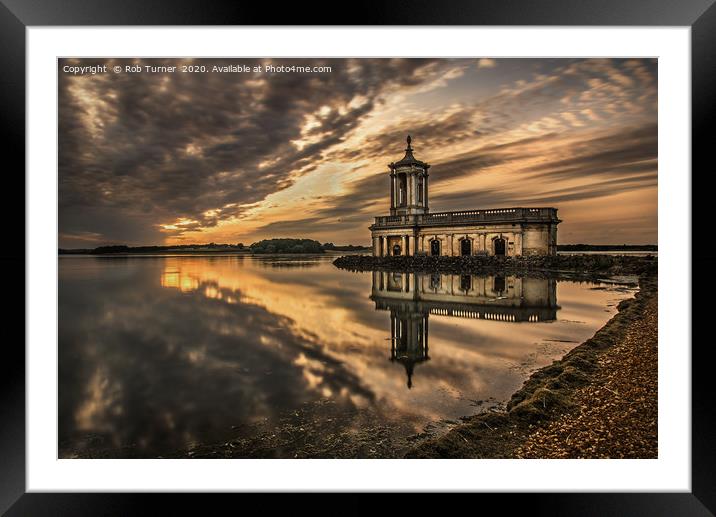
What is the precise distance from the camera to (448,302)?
7.18 m

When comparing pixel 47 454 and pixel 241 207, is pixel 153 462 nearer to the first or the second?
pixel 47 454

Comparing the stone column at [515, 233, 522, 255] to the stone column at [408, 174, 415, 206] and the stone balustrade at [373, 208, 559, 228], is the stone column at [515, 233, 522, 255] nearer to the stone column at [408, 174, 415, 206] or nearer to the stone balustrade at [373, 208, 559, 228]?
the stone balustrade at [373, 208, 559, 228]

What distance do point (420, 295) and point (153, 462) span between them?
5795 millimetres

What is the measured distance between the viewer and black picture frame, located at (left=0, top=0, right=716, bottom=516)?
9.05 feet

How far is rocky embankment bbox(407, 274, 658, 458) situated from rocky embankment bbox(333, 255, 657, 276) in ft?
23.4

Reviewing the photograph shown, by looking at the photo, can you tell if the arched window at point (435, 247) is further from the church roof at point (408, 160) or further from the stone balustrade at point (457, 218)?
the church roof at point (408, 160)

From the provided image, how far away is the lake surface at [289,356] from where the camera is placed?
126 inches

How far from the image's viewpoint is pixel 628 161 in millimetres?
4805

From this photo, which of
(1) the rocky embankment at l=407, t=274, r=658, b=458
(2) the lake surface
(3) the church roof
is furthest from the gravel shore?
(3) the church roof

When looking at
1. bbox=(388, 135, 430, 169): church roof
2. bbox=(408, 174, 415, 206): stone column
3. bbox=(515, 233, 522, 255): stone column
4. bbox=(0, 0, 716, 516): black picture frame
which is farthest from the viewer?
bbox=(515, 233, 522, 255): stone column
